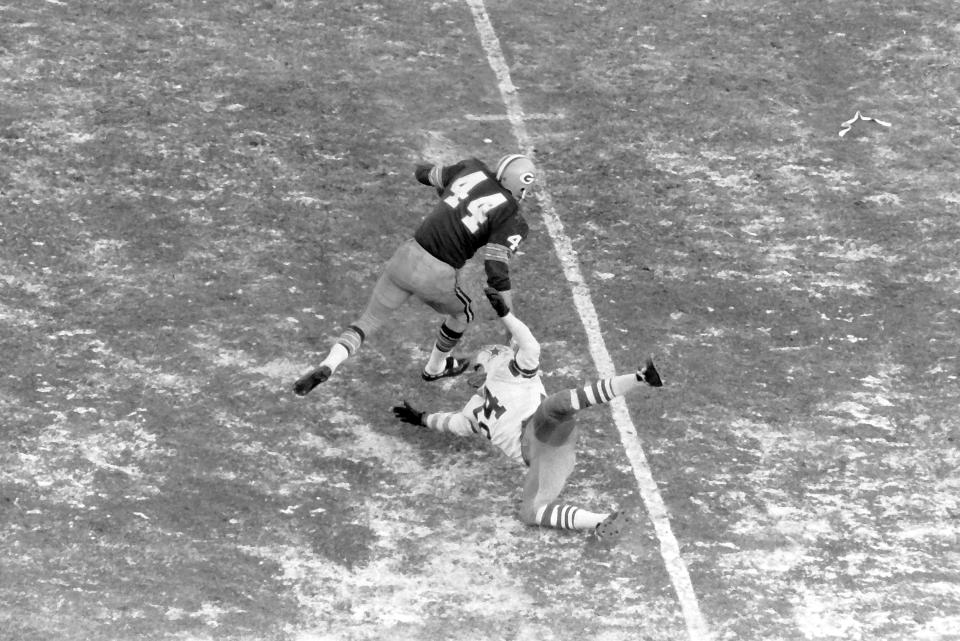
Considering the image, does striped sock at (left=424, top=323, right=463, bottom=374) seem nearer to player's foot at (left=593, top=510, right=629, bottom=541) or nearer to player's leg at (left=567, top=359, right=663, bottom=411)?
player's leg at (left=567, top=359, right=663, bottom=411)

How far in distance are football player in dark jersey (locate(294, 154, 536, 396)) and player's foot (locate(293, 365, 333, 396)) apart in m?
0.25

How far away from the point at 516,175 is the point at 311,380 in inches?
83.3

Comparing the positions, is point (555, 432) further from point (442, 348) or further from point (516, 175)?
point (516, 175)

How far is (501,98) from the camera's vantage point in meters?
14.2

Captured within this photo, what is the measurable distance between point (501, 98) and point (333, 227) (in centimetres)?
278

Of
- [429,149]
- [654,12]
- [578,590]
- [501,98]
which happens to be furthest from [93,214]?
[654,12]

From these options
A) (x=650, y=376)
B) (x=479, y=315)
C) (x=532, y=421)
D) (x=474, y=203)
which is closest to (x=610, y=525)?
(x=532, y=421)

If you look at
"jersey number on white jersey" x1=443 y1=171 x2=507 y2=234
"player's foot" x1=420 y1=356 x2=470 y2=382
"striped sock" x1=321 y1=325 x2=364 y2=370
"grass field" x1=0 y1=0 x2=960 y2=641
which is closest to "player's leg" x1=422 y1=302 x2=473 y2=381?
"player's foot" x1=420 y1=356 x2=470 y2=382

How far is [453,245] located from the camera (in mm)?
10328

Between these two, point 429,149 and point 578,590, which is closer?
point 578,590

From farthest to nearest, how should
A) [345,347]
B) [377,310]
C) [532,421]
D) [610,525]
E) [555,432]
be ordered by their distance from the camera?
[377,310] → [345,347] → [532,421] → [555,432] → [610,525]

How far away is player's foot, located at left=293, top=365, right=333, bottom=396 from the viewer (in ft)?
31.8

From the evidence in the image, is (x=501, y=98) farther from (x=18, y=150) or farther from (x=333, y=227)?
(x=18, y=150)

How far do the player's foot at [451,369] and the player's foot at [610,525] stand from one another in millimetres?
2007
